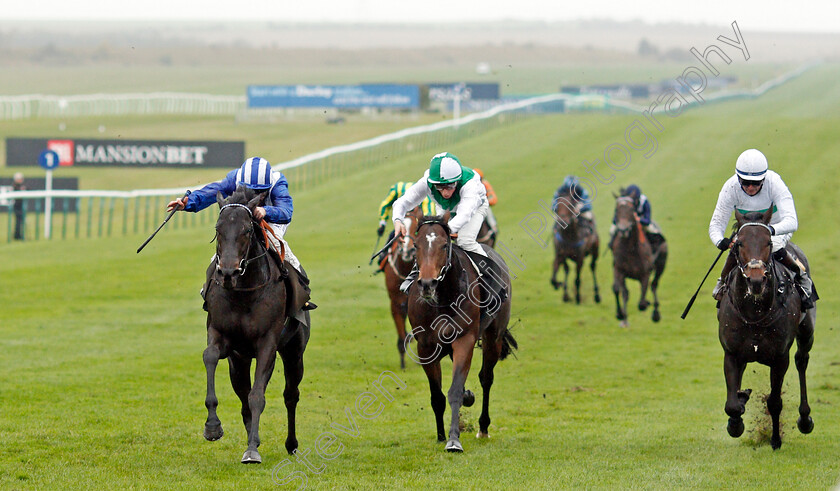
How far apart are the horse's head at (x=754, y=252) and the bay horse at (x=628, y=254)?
784 centimetres

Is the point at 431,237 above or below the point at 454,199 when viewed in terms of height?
below

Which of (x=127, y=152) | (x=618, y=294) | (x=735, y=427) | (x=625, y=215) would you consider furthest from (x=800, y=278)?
(x=127, y=152)

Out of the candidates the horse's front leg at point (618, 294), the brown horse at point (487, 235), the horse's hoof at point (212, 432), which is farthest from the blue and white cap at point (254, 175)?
the horse's front leg at point (618, 294)

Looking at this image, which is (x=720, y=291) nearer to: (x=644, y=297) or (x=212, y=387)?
(x=212, y=387)

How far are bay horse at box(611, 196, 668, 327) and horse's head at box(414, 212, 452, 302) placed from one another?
792 centimetres

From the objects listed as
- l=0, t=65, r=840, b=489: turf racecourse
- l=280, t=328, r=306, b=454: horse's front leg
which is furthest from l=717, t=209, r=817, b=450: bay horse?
l=280, t=328, r=306, b=454: horse's front leg

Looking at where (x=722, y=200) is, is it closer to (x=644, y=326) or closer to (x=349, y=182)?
(x=644, y=326)

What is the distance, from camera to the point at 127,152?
26969mm

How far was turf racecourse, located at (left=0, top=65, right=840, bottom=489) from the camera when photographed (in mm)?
7199

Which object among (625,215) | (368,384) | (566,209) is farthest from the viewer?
(566,209)

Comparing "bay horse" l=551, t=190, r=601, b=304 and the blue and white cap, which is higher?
the blue and white cap

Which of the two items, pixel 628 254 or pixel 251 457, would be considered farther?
pixel 628 254

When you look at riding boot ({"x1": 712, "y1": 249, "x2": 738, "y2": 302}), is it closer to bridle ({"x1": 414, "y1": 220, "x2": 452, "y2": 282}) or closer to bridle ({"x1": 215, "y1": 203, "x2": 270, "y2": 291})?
bridle ({"x1": 414, "y1": 220, "x2": 452, "y2": 282})

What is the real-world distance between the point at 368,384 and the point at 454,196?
136 inches
